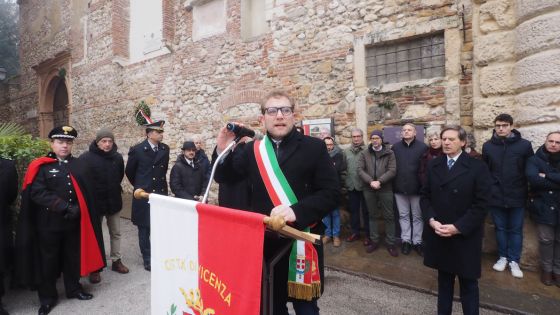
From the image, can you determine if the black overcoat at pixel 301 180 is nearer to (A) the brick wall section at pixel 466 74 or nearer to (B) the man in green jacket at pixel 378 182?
(B) the man in green jacket at pixel 378 182

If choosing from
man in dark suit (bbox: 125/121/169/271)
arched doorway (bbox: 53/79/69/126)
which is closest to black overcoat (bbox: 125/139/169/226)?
man in dark suit (bbox: 125/121/169/271)

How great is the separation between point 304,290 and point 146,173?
3.27 meters

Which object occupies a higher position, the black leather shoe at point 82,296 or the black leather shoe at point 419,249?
the black leather shoe at point 419,249

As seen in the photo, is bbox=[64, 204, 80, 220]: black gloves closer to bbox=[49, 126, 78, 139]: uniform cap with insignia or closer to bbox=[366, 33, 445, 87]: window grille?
bbox=[49, 126, 78, 139]: uniform cap with insignia

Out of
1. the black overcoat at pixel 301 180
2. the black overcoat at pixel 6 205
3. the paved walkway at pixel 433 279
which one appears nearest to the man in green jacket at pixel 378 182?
the paved walkway at pixel 433 279

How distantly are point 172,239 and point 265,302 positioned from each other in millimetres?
664

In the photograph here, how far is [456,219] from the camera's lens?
2.63 meters

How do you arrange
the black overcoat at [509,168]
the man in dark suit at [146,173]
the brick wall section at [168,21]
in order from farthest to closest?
1. the brick wall section at [168,21]
2. the man in dark suit at [146,173]
3. the black overcoat at [509,168]

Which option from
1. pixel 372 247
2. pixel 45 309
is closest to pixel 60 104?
pixel 45 309

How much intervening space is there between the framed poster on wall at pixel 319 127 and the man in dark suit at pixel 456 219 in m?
3.06

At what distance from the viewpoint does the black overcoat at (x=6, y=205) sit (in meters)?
3.18

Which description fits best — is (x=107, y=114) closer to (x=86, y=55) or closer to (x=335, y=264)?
(x=86, y=55)

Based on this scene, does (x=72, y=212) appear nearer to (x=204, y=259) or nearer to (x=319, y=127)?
(x=204, y=259)

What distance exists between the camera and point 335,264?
429 centimetres
